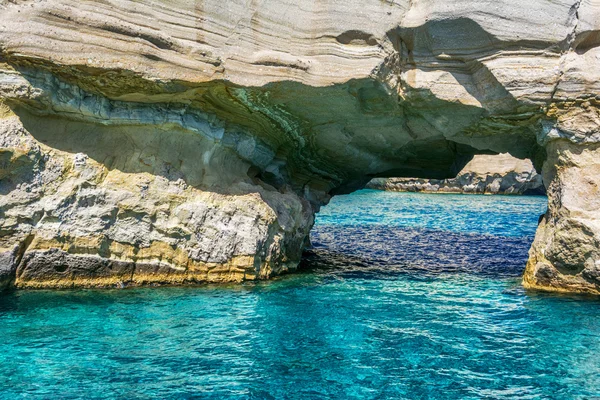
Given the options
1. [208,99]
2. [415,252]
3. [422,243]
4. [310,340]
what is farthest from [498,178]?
[310,340]

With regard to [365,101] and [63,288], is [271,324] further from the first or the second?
[365,101]

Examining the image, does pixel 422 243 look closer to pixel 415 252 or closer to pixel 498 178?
pixel 415 252

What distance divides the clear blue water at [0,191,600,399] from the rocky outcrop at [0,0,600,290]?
1.09 metres

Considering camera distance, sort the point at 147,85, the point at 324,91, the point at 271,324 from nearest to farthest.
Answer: the point at 271,324
the point at 147,85
the point at 324,91

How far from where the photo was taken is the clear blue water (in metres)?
7.51

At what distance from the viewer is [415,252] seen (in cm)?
1877

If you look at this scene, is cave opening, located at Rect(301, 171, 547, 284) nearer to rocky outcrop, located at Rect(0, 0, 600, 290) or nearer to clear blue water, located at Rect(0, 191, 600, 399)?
clear blue water, located at Rect(0, 191, 600, 399)

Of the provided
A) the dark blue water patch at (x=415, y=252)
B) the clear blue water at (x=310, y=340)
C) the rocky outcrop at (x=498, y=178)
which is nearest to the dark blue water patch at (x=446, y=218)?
the dark blue water patch at (x=415, y=252)

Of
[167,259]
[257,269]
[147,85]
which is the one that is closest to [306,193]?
[257,269]

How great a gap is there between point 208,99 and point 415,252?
30.1 feet

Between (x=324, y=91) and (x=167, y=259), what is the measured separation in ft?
16.3

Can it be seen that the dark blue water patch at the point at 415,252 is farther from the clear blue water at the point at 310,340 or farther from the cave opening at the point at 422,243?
the clear blue water at the point at 310,340

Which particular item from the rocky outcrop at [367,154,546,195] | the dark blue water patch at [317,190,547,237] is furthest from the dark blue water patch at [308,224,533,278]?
the rocky outcrop at [367,154,546,195]

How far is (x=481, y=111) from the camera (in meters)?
12.7
